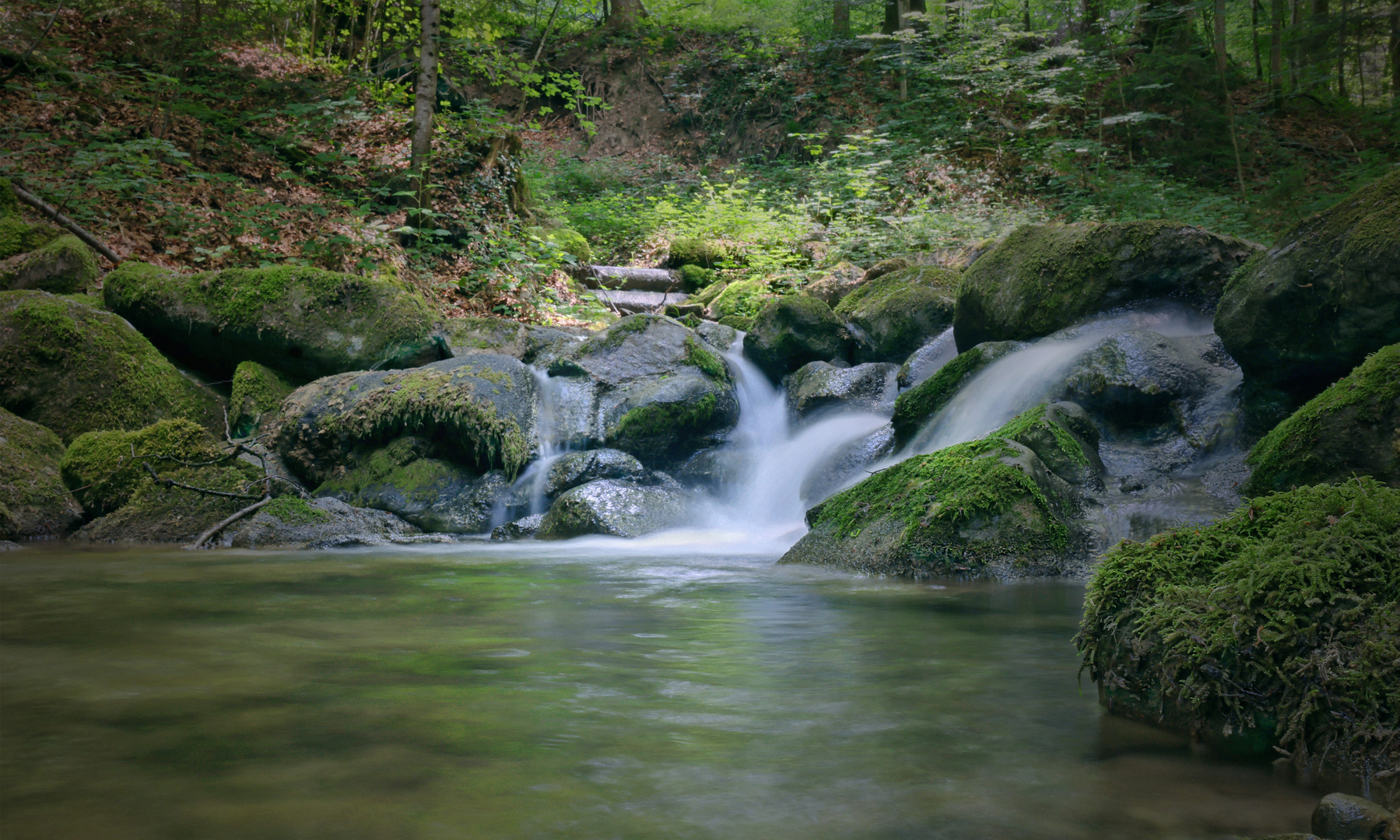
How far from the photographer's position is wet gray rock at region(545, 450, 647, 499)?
841 cm

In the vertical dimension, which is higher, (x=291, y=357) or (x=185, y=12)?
(x=185, y=12)

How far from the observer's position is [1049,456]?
5980 mm

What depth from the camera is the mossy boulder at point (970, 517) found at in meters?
5.24

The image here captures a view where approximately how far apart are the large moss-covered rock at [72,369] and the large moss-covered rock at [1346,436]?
9.51 meters

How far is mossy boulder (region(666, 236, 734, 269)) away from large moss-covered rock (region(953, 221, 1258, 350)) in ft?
26.5

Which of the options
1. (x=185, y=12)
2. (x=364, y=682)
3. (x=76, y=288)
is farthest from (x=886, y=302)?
(x=185, y=12)

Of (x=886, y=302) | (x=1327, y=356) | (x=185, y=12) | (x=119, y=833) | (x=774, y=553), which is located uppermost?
(x=185, y=12)

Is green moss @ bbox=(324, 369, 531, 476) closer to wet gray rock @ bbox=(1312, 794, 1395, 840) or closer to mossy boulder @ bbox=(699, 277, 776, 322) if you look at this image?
mossy boulder @ bbox=(699, 277, 776, 322)

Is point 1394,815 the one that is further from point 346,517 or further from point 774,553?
point 346,517

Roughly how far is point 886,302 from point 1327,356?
5.25 metres

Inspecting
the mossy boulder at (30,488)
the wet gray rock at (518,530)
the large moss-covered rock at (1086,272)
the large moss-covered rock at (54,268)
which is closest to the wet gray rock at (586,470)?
the wet gray rock at (518,530)

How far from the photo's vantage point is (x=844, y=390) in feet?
31.8

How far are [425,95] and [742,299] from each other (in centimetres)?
545

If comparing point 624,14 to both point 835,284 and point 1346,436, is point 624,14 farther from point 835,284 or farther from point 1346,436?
point 1346,436
